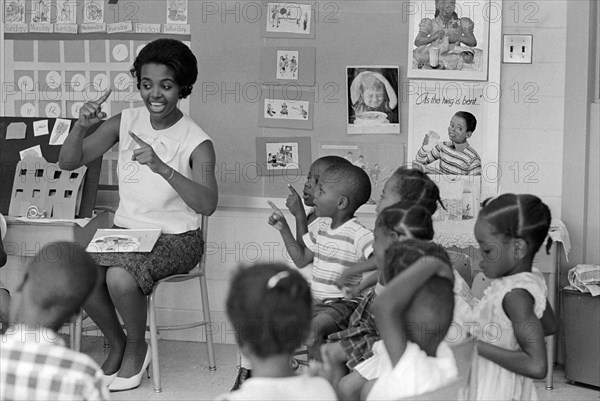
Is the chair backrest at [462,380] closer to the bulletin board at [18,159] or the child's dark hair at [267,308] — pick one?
the child's dark hair at [267,308]

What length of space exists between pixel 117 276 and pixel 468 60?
1694 mm

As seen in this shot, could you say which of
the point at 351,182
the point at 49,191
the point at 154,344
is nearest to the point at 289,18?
the point at 351,182

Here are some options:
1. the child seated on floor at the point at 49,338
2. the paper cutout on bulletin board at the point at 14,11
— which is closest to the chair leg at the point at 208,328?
the paper cutout on bulletin board at the point at 14,11

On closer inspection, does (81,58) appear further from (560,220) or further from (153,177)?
(560,220)

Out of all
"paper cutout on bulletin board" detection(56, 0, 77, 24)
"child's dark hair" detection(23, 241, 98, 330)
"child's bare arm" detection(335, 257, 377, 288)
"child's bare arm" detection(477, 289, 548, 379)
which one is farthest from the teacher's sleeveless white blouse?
"child's bare arm" detection(477, 289, 548, 379)

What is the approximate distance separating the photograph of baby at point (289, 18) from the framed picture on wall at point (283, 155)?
18.6 inches

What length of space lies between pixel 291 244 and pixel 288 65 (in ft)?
3.59

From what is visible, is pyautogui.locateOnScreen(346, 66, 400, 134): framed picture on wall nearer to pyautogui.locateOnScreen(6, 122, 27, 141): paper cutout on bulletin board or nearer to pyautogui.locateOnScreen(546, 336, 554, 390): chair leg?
pyautogui.locateOnScreen(546, 336, 554, 390): chair leg

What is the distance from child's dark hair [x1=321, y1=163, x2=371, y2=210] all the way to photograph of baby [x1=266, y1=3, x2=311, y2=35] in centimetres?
106

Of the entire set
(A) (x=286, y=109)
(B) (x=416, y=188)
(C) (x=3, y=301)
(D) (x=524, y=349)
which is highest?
(A) (x=286, y=109)

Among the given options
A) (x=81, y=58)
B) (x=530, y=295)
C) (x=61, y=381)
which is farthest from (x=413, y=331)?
(x=81, y=58)

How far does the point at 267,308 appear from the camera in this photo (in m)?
1.75

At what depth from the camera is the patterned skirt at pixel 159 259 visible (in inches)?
142

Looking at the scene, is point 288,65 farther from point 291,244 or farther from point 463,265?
point 463,265
